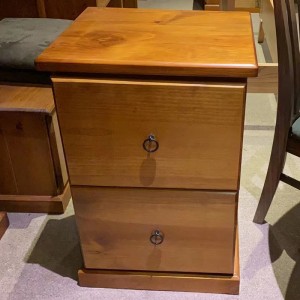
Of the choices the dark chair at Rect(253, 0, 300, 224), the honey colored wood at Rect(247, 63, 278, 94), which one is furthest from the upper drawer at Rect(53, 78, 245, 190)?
the honey colored wood at Rect(247, 63, 278, 94)

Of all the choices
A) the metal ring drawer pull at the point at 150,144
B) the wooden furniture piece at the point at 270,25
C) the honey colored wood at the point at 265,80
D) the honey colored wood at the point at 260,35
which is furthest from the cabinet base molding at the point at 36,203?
the honey colored wood at the point at 260,35

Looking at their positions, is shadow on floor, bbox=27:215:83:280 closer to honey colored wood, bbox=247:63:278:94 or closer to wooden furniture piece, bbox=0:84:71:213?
wooden furniture piece, bbox=0:84:71:213

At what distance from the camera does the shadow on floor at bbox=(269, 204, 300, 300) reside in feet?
4.16

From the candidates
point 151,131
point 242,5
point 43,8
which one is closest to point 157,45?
point 151,131

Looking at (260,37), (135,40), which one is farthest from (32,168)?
(260,37)

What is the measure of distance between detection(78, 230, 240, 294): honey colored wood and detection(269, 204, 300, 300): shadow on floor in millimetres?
145

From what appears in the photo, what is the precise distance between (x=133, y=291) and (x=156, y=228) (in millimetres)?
237

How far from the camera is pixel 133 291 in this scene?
4.21 ft

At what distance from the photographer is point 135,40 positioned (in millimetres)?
1037

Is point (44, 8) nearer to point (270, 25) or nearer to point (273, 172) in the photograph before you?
point (270, 25)

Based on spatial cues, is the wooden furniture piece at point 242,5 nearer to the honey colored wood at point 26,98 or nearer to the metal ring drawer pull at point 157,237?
the honey colored wood at point 26,98

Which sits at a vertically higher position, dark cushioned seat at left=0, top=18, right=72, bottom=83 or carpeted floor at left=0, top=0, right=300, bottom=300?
dark cushioned seat at left=0, top=18, right=72, bottom=83

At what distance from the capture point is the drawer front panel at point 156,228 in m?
1.11

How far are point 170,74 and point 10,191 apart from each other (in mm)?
885
